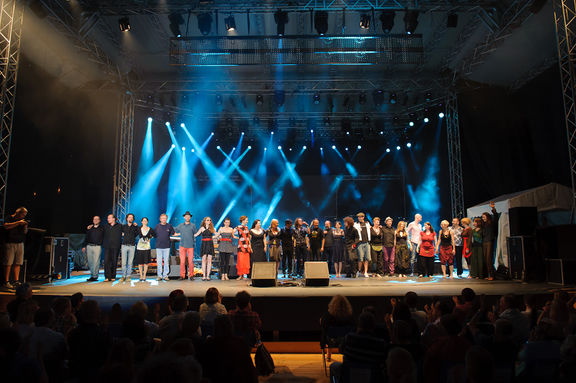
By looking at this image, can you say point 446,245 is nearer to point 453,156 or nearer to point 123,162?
point 453,156

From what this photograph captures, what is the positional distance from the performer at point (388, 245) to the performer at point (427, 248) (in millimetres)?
714

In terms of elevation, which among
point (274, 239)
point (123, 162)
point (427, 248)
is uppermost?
point (123, 162)

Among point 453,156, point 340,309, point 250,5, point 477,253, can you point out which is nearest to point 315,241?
point 477,253

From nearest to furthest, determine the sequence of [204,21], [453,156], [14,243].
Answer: [14,243] < [204,21] < [453,156]

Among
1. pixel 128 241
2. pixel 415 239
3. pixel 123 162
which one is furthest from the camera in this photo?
pixel 123 162

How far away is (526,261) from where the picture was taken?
347 inches

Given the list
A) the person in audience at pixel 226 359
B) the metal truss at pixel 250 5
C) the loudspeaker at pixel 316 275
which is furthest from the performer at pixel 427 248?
the person in audience at pixel 226 359

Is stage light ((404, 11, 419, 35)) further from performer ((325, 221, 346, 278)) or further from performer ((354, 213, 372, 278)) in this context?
performer ((325, 221, 346, 278))

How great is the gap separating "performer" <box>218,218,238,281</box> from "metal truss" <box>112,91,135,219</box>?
5.27 meters

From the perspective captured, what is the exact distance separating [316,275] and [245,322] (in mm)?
3916

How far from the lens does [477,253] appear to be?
31.3ft

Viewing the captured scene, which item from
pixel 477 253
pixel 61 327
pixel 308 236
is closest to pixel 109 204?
pixel 308 236

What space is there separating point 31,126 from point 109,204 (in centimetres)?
405

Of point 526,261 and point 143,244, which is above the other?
point 143,244
